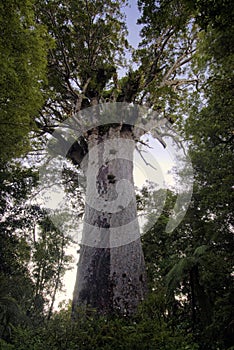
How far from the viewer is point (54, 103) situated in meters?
9.44

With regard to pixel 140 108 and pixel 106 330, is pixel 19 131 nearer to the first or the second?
pixel 106 330

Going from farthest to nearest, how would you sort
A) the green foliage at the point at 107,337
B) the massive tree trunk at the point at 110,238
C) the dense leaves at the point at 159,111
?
the massive tree trunk at the point at 110,238
the dense leaves at the point at 159,111
the green foliage at the point at 107,337

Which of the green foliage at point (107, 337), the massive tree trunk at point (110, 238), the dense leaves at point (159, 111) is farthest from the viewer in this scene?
the massive tree trunk at point (110, 238)

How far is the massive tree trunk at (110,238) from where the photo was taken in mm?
5039

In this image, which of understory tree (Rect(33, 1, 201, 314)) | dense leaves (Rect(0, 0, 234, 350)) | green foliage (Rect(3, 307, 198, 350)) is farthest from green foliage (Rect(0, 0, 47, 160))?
green foliage (Rect(3, 307, 198, 350))

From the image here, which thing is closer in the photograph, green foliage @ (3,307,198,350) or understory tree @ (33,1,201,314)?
green foliage @ (3,307,198,350)

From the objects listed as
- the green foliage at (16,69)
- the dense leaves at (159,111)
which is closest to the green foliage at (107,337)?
the dense leaves at (159,111)

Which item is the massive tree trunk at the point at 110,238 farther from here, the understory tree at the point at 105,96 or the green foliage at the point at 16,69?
the green foliage at the point at 16,69

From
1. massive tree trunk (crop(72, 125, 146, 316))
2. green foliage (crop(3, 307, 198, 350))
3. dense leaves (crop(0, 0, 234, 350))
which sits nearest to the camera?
green foliage (crop(3, 307, 198, 350))

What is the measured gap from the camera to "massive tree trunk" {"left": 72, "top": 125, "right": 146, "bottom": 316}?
5.04 metres

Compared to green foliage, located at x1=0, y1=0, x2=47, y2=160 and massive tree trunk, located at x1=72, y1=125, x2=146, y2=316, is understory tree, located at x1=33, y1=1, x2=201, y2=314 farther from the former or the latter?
green foliage, located at x1=0, y1=0, x2=47, y2=160

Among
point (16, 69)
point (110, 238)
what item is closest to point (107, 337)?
point (110, 238)

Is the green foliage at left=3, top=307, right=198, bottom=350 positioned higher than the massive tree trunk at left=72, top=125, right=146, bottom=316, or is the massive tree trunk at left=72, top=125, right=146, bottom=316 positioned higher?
the massive tree trunk at left=72, top=125, right=146, bottom=316

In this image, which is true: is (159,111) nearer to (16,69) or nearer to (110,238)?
(110,238)
